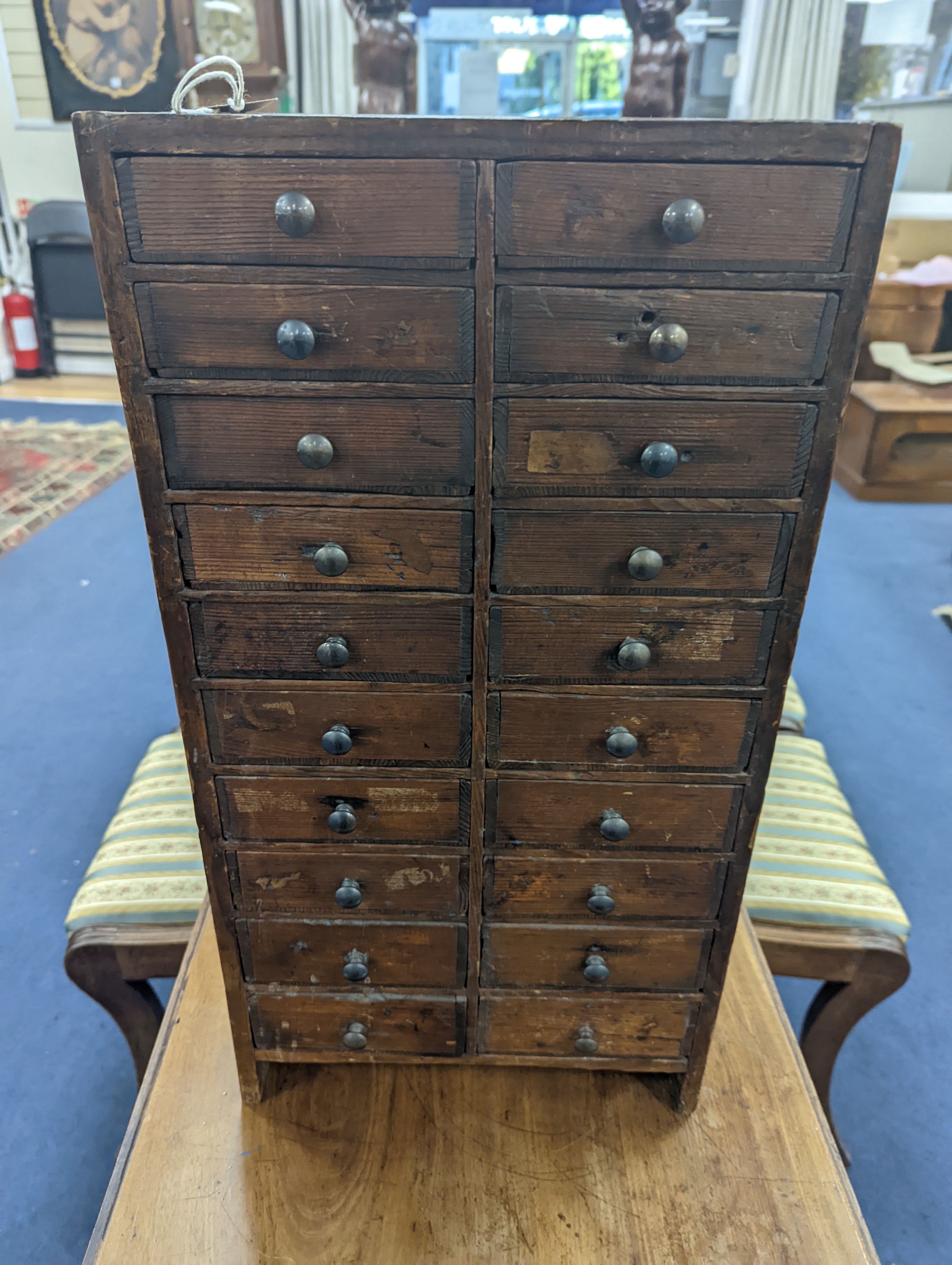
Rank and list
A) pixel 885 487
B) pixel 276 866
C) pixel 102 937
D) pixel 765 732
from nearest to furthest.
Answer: pixel 765 732 → pixel 276 866 → pixel 102 937 → pixel 885 487

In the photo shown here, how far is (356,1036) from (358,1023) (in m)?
0.02

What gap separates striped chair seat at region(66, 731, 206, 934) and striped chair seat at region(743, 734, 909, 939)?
1.01 m

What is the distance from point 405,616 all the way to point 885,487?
4.26 metres

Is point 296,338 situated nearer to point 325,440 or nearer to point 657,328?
point 325,440

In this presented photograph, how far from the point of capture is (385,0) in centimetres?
98

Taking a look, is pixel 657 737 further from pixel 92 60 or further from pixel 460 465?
pixel 92 60

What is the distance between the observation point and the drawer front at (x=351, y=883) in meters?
1.15

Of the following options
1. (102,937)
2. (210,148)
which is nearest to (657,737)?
(210,148)

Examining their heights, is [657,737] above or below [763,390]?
below

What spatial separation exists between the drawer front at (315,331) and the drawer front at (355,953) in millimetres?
734

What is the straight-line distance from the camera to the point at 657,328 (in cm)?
85

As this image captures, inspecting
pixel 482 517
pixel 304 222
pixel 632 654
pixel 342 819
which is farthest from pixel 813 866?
pixel 304 222

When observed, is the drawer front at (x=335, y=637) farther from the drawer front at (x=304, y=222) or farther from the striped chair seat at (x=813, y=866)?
the striped chair seat at (x=813, y=866)

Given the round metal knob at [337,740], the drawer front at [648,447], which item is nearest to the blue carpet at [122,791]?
the round metal knob at [337,740]
